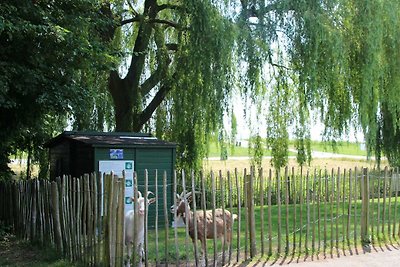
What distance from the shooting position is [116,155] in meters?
11.7

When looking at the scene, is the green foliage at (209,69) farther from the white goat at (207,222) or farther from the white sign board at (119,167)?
the white goat at (207,222)

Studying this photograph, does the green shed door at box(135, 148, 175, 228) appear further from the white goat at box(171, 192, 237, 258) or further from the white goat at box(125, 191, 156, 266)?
the white goat at box(125, 191, 156, 266)

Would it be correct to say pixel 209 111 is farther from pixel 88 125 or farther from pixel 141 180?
pixel 88 125

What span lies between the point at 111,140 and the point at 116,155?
0.47 metres

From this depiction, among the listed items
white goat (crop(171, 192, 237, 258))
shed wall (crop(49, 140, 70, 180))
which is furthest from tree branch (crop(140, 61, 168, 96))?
white goat (crop(171, 192, 237, 258))

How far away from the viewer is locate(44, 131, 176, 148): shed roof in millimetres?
11641

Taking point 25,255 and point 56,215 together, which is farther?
point 25,255

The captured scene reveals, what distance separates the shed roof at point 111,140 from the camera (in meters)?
11.6

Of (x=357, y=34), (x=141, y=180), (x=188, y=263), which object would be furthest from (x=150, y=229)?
(x=357, y=34)

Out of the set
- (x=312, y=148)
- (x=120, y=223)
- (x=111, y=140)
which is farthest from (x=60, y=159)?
(x=312, y=148)

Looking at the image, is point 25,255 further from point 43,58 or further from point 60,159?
point 60,159

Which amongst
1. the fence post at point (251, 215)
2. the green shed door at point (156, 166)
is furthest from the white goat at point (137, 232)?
the green shed door at point (156, 166)

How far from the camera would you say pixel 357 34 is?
1429 cm

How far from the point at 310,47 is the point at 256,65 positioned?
1.57 metres
